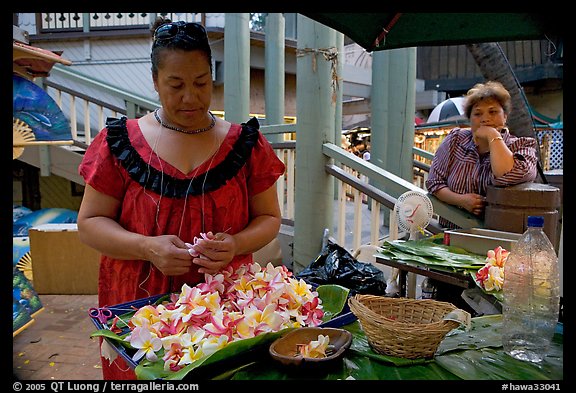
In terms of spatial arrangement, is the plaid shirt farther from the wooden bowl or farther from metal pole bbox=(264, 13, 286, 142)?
metal pole bbox=(264, 13, 286, 142)

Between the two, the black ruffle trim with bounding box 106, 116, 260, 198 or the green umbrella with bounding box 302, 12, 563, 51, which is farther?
the green umbrella with bounding box 302, 12, 563, 51

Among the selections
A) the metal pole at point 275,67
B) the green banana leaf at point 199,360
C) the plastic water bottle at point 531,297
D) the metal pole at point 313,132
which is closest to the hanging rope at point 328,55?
the metal pole at point 313,132

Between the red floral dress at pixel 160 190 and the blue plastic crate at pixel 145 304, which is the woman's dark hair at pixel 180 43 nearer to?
the red floral dress at pixel 160 190

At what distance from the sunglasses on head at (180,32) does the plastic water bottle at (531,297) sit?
4.20 ft

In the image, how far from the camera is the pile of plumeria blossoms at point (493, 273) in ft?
6.53

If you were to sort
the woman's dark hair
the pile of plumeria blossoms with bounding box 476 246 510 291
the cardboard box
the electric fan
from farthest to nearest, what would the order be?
the cardboard box → the electric fan → the pile of plumeria blossoms with bounding box 476 246 510 291 → the woman's dark hair

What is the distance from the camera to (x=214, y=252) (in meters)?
1.44

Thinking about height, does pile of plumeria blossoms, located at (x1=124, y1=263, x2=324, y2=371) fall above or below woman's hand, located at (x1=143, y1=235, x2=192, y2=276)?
below

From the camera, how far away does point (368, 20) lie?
194 cm

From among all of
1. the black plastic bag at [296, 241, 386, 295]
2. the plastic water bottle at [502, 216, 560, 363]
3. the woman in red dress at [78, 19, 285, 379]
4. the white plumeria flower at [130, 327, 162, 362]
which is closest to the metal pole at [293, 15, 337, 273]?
the black plastic bag at [296, 241, 386, 295]

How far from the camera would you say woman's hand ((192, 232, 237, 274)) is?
4.67 ft

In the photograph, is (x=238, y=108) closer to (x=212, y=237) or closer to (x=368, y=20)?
(x=368, y=20)

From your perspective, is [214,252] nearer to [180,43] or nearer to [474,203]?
[180,43]

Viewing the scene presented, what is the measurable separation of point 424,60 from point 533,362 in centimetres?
1991
